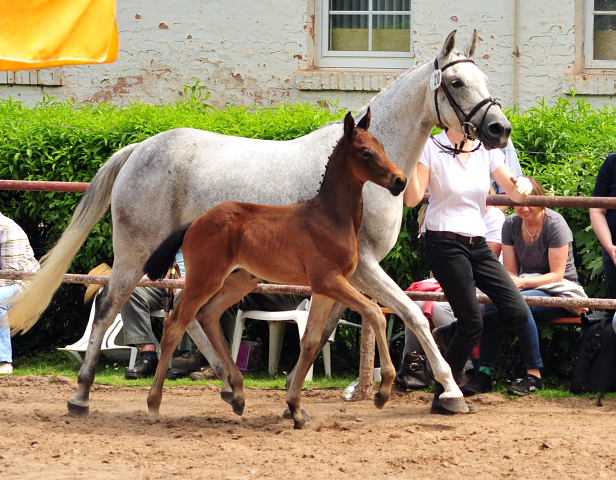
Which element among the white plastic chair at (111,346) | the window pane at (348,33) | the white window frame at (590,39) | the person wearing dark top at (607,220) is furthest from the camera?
the window pane at (348,33)

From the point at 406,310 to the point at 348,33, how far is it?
225 inches

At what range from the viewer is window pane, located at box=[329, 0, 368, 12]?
9.49 m

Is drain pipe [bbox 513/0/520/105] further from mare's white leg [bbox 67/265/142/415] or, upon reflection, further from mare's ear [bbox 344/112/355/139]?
mare's white leg [bbox 67/265/142/415]

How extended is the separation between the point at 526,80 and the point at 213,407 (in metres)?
5.60

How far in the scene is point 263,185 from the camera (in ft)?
15.8

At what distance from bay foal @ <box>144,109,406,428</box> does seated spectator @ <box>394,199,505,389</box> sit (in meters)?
1.35

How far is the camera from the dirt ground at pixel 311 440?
356 cm

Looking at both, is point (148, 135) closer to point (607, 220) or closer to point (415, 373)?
point (415, 373)

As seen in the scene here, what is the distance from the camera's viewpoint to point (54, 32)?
11.8ft

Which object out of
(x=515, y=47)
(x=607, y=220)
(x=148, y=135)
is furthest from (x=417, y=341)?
(x=515, y=47)

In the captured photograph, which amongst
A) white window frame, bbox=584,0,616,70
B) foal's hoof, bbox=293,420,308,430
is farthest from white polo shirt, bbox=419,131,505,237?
white window frame, bbox=584,0,616,70

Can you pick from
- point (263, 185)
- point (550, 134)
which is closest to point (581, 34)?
point (550, 134)

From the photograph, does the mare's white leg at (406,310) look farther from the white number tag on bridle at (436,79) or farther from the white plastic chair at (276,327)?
the white plastic chair at (276,327)

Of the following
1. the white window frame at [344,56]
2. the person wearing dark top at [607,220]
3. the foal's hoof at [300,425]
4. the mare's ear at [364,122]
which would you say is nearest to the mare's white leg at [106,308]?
the foal's hoof at [300,425]
